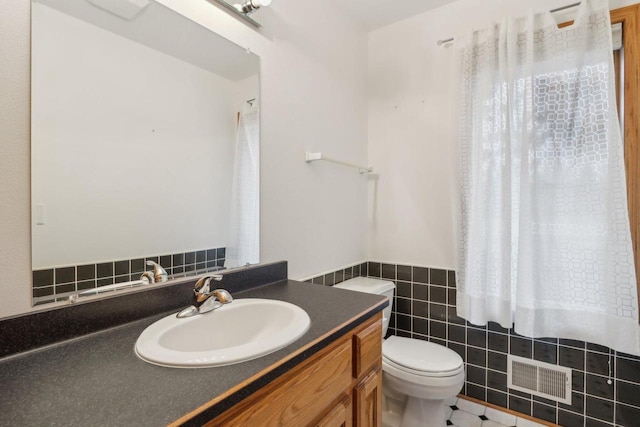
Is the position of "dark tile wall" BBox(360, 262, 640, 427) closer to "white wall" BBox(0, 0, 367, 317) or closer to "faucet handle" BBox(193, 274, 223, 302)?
"white wall" BBox(0, 0, 367, 317)

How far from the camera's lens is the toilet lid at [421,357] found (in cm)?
146

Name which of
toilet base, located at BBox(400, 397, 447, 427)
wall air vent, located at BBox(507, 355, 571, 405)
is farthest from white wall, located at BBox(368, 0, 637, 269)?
toilet base, located at BBox(400, 397, 447, 427)

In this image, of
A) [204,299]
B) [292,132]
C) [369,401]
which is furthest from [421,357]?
[292,132]

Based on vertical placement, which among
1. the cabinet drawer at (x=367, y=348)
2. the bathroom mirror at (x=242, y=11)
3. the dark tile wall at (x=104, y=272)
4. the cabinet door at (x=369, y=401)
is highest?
the bathroom mirror at (x=242, y=11)

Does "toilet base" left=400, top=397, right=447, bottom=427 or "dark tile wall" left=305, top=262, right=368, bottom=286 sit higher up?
"dark tile wall" left=305, top=262, right=368, bottom=286

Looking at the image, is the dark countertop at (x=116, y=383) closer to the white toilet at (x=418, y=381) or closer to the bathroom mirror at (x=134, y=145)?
the bathroom mirror at (x=134, y=145)

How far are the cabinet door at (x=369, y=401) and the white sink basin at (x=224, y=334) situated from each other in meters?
0.34

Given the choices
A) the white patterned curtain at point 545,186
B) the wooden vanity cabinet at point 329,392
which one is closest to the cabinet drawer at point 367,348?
the wooden vanity cabinet at point 329,392

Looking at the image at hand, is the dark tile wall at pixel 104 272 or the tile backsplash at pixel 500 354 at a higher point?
the dark tile wall at pixel 104 272

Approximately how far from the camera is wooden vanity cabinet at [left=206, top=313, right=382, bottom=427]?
25.7 inches

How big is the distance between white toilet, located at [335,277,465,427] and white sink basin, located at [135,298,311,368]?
2.70ft

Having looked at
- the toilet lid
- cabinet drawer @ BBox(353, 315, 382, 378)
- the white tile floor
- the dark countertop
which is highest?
the dark countertop

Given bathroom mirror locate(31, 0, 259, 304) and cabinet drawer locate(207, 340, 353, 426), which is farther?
bathroom mirror locate(31, 0, 259, 304)

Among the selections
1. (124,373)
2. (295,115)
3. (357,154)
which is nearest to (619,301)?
(357,154)
